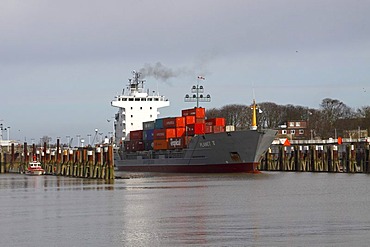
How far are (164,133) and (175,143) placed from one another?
5.61 feet

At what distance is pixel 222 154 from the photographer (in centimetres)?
6531

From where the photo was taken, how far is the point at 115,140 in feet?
314

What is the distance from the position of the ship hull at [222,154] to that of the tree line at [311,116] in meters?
48.4

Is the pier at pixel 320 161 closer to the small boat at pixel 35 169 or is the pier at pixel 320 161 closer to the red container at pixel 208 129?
the red container at pixel 208 129

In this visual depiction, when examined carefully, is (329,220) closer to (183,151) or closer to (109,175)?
(109,175)

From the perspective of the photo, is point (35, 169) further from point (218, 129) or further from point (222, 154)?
point (222, 154)

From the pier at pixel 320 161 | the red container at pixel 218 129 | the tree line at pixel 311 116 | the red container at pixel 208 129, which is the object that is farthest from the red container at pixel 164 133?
the tree line at pixel 311 116

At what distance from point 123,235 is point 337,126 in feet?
348

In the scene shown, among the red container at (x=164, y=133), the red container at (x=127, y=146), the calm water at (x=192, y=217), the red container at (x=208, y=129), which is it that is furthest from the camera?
the red container at (x=127, y=146)

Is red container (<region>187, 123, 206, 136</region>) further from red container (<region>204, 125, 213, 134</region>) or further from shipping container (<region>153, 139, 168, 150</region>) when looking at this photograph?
shipping container (<region>153, 139, 168, 150</region>)

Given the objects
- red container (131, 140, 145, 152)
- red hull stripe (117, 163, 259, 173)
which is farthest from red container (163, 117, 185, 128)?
red container (131, 140, 145, 152)

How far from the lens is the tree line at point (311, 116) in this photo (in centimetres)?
12338

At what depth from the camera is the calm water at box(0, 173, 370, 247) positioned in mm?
23109

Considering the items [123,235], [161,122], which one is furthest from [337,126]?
[123,235]
